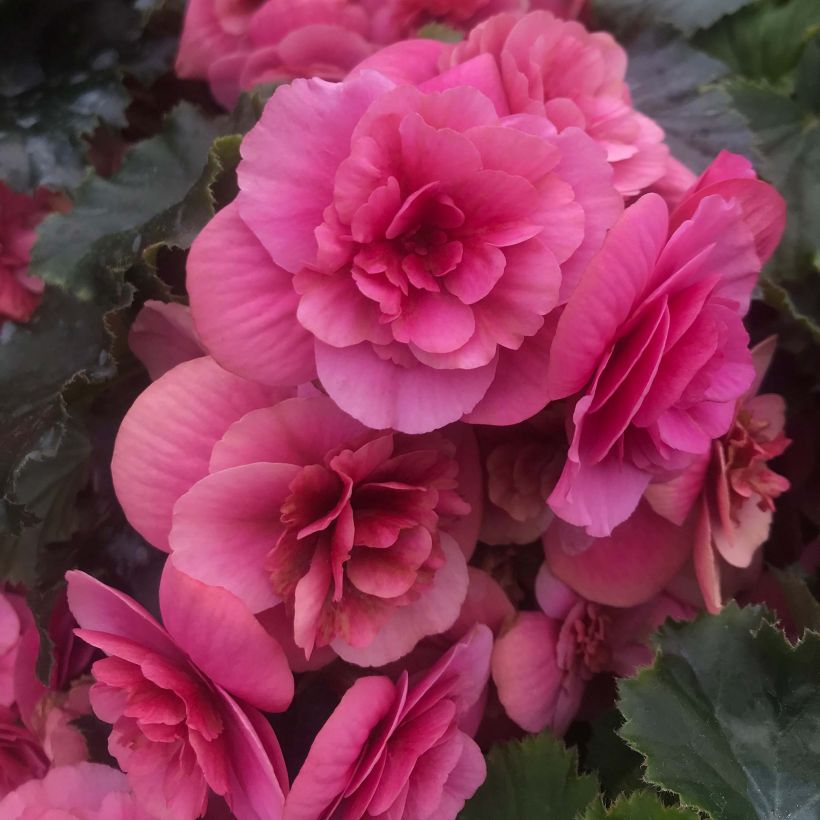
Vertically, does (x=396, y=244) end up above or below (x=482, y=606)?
above

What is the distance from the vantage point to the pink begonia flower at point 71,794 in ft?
1.84

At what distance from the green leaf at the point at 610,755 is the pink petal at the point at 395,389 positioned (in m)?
0.34

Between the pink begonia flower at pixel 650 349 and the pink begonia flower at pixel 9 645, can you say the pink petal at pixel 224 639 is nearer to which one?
the pink begonia flower at pixel 650 349

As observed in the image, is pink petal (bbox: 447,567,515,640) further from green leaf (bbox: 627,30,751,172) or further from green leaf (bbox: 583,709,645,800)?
green leaf (bbox: 627,30,751,172)

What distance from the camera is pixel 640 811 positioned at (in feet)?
1.67

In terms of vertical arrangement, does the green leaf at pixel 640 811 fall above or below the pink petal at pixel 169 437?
below

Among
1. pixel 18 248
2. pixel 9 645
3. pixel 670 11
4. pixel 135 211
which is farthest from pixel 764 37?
pixel 9 645

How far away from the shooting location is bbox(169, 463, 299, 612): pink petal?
1.45 feet

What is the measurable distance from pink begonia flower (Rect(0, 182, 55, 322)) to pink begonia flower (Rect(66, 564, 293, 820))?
0.37m

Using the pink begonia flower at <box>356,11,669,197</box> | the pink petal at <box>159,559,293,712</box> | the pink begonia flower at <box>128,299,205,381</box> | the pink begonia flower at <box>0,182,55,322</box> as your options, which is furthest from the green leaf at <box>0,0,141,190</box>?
the pink petal at <box>159,559,293,712</box>

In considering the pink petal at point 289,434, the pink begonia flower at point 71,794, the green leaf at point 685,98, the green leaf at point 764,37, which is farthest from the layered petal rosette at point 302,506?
the green leaf at point 764,37

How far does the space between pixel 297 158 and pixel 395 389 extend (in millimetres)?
128

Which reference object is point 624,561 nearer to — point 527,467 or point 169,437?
point 527,467

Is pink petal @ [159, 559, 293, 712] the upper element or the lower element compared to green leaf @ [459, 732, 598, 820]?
upper
